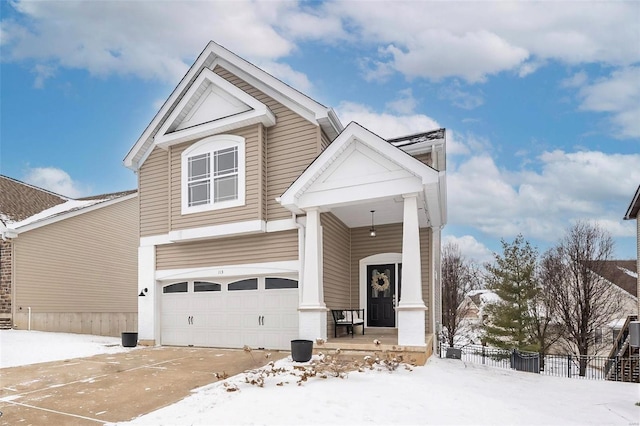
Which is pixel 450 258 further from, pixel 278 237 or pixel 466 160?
pixel 278 237

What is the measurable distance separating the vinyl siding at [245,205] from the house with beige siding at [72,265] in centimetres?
648

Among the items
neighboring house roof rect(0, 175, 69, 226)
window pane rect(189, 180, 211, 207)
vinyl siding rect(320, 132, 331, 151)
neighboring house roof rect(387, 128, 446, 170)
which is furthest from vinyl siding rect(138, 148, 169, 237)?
neighboring house roof rect(387, 128, 446, 170)

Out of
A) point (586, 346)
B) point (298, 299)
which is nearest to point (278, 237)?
point (298, 299)

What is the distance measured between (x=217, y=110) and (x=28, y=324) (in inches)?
421

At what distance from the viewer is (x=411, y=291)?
28.1ft

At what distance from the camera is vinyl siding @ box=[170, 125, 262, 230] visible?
11.1 m

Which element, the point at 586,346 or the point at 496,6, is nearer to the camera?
the point at 496,6

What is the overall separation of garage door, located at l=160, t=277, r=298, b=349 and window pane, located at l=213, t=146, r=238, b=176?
3.12 m

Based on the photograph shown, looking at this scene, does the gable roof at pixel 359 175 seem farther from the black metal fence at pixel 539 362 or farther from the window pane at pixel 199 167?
the black metal fence at pixel 539 362

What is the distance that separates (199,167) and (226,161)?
959mm

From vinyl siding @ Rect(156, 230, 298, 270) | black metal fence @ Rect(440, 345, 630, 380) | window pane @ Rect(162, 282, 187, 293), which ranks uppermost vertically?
vinyl siding @ Rect(156, 230, 298, 270)

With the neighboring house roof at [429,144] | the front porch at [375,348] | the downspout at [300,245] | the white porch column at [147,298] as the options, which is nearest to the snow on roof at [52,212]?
the white porch column at [147,298]

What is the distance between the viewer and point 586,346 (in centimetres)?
1855

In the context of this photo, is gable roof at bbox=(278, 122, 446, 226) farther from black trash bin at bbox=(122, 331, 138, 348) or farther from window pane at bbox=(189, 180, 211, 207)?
black trash bin at bbox=(122, 331, 138, 348)
